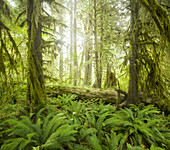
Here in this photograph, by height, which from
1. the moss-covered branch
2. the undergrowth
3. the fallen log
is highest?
the moss-covered branch

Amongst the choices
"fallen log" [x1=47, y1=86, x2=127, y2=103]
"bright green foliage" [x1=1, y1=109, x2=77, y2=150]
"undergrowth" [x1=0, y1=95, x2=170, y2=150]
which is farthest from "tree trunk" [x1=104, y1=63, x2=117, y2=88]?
"bright green foliage" [x1=1, y1=109, x2=77, y2=150]

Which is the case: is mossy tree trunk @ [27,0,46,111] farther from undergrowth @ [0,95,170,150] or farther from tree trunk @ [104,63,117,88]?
tree trunk @ [104,63,117,88]

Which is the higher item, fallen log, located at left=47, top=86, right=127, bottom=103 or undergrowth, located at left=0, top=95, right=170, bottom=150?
fallen log, located at left=47, top=86, right=127, bottom=103

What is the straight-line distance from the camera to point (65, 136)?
2.60 meters

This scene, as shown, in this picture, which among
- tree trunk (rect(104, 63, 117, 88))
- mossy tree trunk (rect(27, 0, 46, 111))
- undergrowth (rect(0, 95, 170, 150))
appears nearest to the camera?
undergrowth (rect(0, 95, 170, 150))

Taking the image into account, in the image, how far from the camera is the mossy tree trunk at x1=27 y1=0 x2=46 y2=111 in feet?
10.4

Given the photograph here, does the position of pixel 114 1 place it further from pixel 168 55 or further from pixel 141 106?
pixel 141 106

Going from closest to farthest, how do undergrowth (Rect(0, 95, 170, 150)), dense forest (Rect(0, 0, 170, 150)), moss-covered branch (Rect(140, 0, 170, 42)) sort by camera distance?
moss-covered branch (Rect(140, 0, 170, 42))
dense forest (Rect(0, 0, 170, 150))
undergrowth (Rect(0, 95, 170, 150))

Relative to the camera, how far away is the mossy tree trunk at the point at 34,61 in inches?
125

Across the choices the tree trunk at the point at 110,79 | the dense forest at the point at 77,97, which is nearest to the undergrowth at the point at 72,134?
the dense forest at the point at 77,97

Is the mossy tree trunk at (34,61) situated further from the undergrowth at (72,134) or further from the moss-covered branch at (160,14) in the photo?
the moss-covered branch at (160,14)

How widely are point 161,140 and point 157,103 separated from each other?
2.35m

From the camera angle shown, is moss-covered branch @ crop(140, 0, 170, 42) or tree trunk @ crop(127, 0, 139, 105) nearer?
moss-covered branch @ crop(140, 0, 170, 42)

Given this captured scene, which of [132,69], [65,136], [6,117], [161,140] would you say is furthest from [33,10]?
[161,140]
